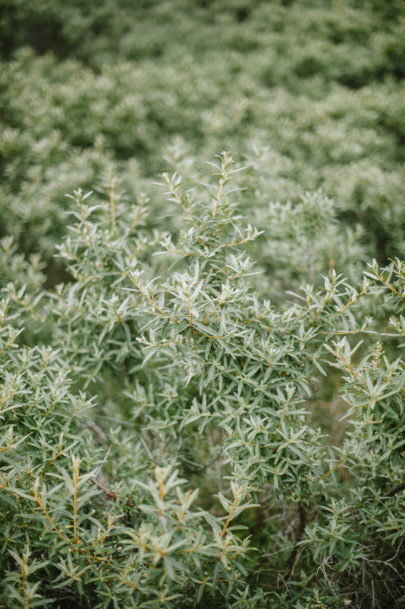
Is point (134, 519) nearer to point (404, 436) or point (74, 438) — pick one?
point (74, 438)

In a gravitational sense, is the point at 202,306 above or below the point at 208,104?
below

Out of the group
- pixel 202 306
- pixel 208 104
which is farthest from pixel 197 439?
pixel 208 104

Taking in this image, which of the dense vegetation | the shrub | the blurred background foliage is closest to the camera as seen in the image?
the shrub

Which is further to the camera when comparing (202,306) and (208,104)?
(208,104)

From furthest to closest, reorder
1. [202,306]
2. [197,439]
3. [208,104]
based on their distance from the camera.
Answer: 1. [208,104]
2. [197,439]
3. [202,306]

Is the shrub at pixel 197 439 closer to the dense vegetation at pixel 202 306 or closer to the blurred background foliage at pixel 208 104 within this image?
the dense vegetation at pixel 202 306

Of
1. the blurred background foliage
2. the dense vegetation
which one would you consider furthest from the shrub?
the blurred background foliage

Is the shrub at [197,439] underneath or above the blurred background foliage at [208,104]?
underneath

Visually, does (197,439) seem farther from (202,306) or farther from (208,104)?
(208,104)

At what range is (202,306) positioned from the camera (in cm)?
191

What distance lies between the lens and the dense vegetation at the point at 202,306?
2.00 m

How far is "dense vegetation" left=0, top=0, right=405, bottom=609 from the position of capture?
6.57 ft

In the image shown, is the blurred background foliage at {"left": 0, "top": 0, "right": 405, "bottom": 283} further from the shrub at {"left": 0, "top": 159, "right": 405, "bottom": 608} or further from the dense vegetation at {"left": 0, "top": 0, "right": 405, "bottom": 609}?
the shrub at {"left": 0, "top": 159, "right": 405, "bottom": 608}

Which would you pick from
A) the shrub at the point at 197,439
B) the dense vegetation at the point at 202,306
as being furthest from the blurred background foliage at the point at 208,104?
the shrub at the point at 197,439
